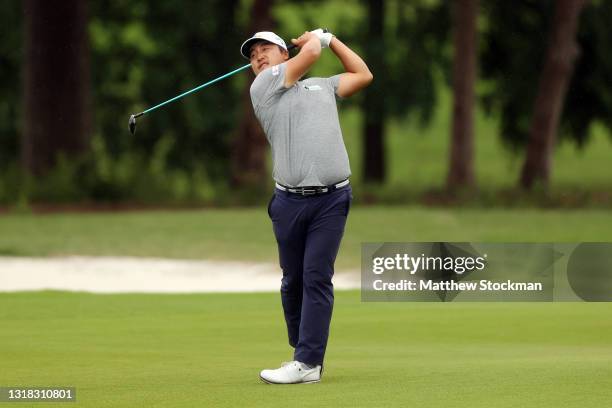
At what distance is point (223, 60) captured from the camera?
41.5 meters

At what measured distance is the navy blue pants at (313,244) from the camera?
8727mm

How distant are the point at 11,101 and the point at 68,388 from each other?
3475 centimetres

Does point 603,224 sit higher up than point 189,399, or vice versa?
point 189,399

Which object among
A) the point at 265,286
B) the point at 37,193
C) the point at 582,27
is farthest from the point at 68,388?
the point at 582,27

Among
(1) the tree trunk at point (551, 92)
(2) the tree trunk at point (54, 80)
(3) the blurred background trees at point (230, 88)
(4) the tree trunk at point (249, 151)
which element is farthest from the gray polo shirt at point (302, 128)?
(1) the tree trunk at point (551, 92)

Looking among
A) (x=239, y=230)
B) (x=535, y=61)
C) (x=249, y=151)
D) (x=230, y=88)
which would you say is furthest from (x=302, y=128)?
(x=230, y=88)

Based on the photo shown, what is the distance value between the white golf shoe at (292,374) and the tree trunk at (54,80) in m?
22.4

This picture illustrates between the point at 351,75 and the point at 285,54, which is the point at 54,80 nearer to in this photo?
the point at 285,54

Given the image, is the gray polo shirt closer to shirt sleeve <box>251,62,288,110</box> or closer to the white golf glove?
shirt sleeve <box>251,62,288,110</box>

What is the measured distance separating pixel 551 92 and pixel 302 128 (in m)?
23.6

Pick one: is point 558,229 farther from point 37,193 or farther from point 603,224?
point 37,193

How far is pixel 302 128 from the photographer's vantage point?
8.62 metres

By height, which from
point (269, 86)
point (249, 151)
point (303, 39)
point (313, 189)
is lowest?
point (249, 151)

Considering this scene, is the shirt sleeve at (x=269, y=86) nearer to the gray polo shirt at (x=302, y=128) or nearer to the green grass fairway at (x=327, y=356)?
the gray polo shirt at (x=302, y=128)
